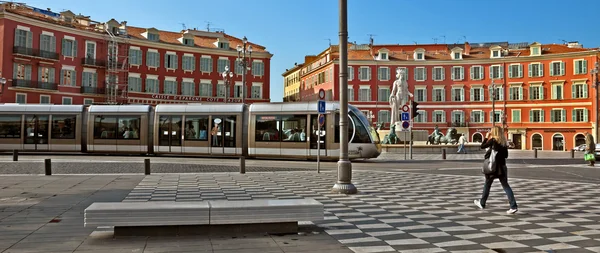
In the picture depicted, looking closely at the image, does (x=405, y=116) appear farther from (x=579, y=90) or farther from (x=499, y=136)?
(x=579, y=90)

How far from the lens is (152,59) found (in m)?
57.3

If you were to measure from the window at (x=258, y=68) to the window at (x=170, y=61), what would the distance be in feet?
32.4

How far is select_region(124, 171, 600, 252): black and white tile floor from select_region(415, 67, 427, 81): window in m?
55.5

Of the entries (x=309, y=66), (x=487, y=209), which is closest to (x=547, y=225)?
(x=487, y=209)

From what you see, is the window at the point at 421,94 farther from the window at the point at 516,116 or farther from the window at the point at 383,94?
the window at the point at 516,116

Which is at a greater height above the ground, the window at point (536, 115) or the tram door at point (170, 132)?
the window at point (536, 115)

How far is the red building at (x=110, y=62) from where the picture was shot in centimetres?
4669

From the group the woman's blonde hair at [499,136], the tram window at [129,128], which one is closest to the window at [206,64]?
the tram window at [129,128]

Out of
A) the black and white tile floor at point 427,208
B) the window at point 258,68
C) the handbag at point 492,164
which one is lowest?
the black and white tile floor at point 427,208

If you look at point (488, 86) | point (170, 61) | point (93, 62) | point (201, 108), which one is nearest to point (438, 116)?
point (488, 86)

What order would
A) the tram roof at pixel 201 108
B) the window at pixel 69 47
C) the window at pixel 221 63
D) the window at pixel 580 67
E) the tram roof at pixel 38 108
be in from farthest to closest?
the window at pixel 580 67 → the window at pixel 221 63 → the window at pixel 69 47 → the tram roof at pixel 38 108 → the tram roof at pixel 201 108

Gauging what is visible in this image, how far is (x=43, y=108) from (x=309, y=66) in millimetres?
60534

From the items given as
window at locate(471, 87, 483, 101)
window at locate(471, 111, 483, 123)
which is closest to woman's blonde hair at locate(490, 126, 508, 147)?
window at locate(471, 111, 483, 123)

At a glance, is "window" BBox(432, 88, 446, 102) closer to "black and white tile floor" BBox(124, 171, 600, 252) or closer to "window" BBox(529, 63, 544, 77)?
"window" BBox(529, 63, 544, 77)
